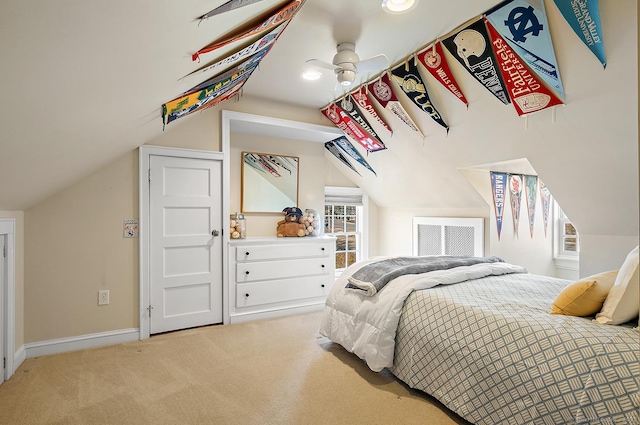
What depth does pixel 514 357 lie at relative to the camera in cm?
158

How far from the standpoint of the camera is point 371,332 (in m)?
2.27

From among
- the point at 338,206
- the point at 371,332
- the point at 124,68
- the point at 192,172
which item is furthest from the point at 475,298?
the point at 338,206

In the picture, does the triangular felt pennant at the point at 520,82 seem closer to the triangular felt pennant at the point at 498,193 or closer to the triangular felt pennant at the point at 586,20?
the triangular felt pennant at the point at 586,20

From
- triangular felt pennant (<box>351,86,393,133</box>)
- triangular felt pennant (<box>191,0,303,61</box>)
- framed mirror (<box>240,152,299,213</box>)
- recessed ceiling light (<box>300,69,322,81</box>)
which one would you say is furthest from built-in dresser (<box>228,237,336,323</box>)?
triangular felt pennant (<box>191,0,303,61</box>)

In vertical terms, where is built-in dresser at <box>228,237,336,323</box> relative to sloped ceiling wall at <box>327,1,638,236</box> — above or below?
below

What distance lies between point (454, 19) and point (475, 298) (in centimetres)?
179

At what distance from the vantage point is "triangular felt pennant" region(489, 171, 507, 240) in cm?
363

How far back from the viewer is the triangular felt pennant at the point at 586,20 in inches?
68.0

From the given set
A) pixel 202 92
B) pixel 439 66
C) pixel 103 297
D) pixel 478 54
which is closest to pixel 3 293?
pixel 103 297

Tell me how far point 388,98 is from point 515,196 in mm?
1960

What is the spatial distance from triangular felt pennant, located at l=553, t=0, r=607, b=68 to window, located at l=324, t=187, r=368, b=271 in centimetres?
334

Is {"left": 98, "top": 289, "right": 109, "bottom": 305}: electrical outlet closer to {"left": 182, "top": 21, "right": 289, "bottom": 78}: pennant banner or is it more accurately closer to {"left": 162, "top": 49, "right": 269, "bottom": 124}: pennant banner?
{"left": 162, "top": 49, "right": 269, "bottom": 124}: pennant banner

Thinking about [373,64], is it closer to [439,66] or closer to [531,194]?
[439,66]

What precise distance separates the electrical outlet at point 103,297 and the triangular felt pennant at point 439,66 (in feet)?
11.0
